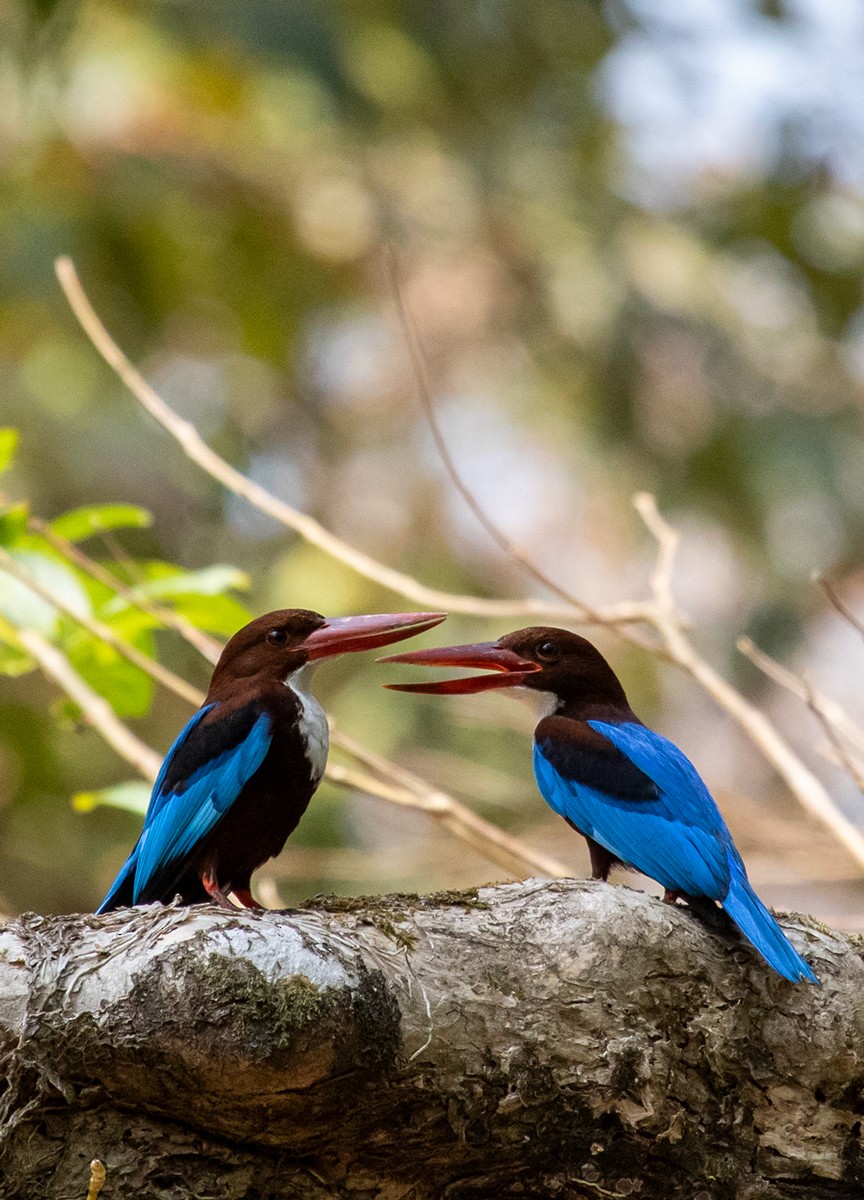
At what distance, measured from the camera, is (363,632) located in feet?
11.6

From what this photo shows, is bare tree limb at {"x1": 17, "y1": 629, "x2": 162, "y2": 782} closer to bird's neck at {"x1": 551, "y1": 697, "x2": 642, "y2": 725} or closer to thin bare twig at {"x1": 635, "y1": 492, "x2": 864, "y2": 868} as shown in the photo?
bird's neck at {"x1": 551, "y1": 697, "x2": 642, "y2": 725}

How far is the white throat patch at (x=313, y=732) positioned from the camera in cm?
341

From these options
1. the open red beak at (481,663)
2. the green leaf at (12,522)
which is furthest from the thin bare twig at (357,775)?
the open red beak at (481,663)

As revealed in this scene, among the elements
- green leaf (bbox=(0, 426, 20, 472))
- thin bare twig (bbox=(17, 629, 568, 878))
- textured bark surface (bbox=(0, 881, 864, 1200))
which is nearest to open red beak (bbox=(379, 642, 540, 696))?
thin bare twig (bbox=(17, 629, 568, 878))

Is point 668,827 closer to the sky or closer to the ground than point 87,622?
closer to the ground

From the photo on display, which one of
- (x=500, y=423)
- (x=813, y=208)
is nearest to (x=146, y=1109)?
(x=500, y=423)

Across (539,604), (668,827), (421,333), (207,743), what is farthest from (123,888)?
(421,333)

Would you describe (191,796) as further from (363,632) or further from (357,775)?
(357,775)

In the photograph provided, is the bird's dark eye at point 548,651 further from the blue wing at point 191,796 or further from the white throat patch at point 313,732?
the blue wing at point 191,796

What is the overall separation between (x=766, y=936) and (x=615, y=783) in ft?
1.85

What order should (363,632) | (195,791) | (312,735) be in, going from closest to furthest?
(195,791), (312,735), (363,632)

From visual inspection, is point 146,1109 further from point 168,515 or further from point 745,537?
point 168,515

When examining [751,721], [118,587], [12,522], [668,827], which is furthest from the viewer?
[751,721]

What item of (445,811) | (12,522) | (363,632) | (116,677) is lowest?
(445,811)
